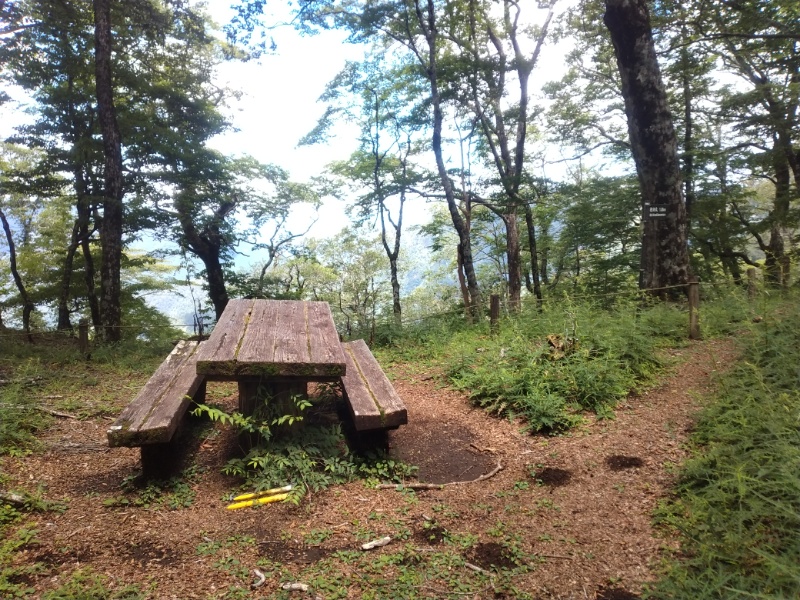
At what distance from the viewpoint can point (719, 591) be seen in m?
1.68

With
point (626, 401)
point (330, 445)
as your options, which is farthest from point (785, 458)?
point (330, 445)

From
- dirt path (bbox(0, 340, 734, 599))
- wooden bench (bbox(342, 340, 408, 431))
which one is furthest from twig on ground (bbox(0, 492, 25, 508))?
wooden bench (bbox(342, 340, 408, 431))

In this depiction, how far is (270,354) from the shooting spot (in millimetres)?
3199

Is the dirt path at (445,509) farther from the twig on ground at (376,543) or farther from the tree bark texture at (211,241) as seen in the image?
the tree bark texture at (211,241)

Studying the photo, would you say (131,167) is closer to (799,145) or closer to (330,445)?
(330,445)

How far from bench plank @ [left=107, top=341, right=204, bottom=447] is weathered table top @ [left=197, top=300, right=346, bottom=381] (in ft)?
1.44

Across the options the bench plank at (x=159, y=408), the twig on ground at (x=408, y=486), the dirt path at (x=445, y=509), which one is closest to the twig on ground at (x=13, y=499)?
the dirt path at (x=445, y=509)

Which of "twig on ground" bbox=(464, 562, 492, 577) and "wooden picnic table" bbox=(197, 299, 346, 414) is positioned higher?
"wooden picnic table" bbox=(197, 299, 346, 414)

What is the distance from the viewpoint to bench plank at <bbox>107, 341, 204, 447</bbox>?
2865 millimetres

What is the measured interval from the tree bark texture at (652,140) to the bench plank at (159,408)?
675 cm

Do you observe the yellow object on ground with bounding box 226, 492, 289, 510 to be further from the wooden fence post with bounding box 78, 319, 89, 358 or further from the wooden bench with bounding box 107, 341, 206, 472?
the wooden fence post with bounding box 78, 319, 89, 358

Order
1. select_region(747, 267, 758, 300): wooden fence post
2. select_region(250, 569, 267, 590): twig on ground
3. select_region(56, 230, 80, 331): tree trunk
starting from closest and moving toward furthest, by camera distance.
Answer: select_region(250, 569, 267, 590): twig on ground < select_region(747, 267, 758, 300): wooden fence post < select_region(56, 230, 80, 331): tree trunk

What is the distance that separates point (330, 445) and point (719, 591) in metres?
2.62

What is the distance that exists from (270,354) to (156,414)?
0.92m
